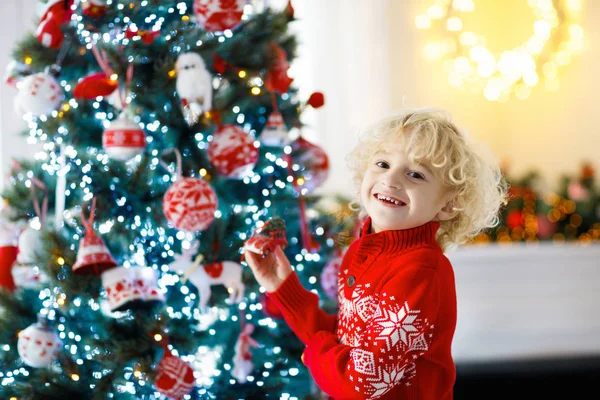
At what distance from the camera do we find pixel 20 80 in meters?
1.92

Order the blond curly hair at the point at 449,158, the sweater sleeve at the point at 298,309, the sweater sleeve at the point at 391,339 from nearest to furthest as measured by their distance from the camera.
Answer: the sweater sleeve at the point at 391,339 → the blond curly hair at the point at 449,158 → the sweater sleeve at the point at 298,309

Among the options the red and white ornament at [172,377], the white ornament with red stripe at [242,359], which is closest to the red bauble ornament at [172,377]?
the red and white ornament at [172,377]

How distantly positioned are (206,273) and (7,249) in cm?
59

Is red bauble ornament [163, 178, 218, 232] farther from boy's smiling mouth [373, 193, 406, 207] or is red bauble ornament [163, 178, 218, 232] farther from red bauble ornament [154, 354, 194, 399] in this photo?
boy's smiling mouth [373, 193, 406, 207]

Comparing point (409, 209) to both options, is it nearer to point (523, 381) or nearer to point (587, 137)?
point (523, 381)

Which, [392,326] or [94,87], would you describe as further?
[94,87]

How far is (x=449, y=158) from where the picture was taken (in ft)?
4.18

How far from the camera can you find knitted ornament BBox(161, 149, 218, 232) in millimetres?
1671

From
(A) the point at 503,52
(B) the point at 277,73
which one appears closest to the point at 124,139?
(B) the point at 277,73

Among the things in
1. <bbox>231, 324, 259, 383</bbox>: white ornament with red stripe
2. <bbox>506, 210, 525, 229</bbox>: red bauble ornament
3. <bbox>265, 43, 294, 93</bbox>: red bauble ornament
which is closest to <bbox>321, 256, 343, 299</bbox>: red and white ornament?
<bbox>231, 324, 259, 383</bbox>: white ornament with red stripe

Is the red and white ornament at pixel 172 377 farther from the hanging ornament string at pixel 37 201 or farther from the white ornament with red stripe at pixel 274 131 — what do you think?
the white ornament with red stripe at pixel 274 131

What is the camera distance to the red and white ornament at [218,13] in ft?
5.85

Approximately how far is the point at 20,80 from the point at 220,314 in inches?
34.7

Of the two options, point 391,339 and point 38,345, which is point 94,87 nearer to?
point 38,345
